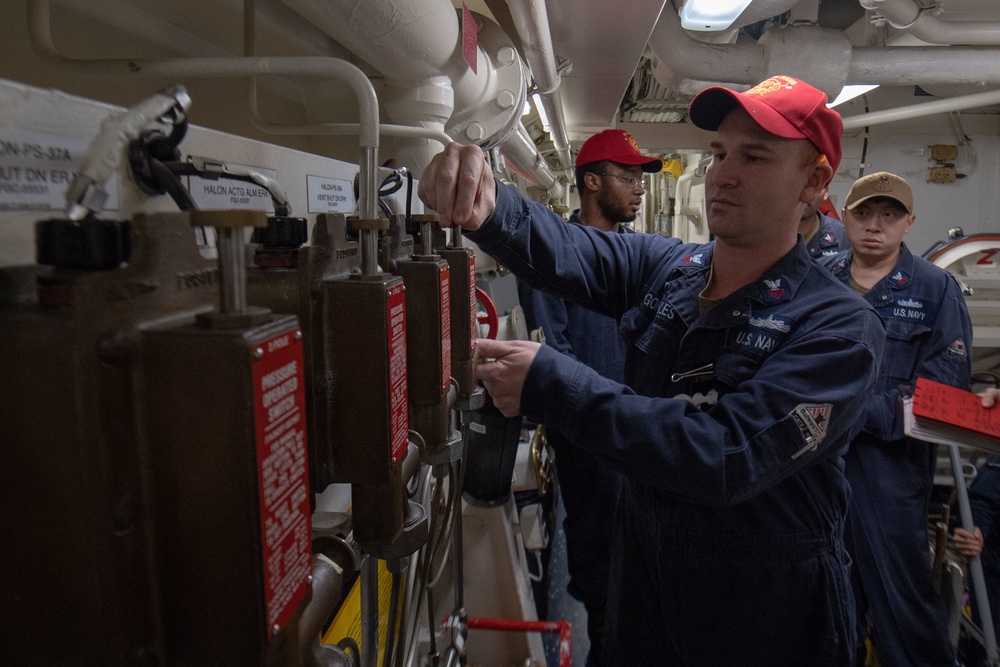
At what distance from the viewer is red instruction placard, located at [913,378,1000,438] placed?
1.87 meters

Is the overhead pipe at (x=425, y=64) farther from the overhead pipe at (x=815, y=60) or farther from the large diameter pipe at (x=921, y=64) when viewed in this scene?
the large diameter pipe at (x=921, y=64)

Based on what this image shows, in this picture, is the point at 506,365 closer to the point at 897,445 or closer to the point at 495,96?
the point at 495,96

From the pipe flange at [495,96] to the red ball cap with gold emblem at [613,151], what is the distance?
1.12 m

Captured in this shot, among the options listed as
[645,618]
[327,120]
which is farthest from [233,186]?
[645,618]

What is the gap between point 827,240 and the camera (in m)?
2.59

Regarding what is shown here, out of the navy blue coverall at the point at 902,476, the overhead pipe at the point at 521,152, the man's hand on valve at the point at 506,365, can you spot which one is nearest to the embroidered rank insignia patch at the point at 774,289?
the man's hand on valve at the point at 506,365

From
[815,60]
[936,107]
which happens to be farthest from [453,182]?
[936,107]

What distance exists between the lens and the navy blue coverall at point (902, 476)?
2088 millimetres

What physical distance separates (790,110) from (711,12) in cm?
70

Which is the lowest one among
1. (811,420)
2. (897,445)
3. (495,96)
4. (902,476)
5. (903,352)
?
(902,476)

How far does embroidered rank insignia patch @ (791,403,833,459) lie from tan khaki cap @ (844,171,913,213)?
177 centimetres

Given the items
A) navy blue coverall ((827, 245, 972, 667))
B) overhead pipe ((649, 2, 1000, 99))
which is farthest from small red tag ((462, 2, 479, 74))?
navy blue coverall ((827, 245, 972, 667))

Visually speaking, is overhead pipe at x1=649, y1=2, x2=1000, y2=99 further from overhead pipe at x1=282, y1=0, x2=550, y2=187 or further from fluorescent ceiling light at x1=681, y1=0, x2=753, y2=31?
overhead pipe at x1=282, y1=0, x2=550, y2=187

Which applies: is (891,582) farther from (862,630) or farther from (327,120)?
(327,120)
